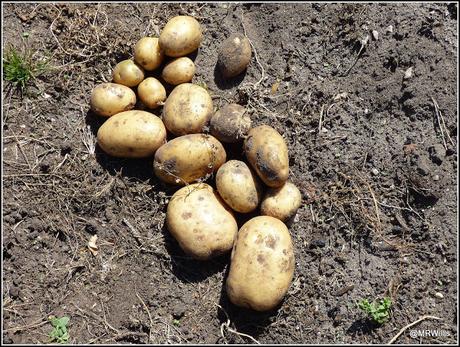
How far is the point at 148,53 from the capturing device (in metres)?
3.09

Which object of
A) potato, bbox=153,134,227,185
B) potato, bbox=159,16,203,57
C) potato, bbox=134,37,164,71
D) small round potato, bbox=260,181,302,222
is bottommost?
small round potato, bbox=260,181,302,222

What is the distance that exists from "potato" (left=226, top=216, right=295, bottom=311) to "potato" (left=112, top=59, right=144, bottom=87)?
117 cm

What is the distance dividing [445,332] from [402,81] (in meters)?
1.46

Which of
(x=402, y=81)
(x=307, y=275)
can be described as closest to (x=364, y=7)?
(x=402, y=81)

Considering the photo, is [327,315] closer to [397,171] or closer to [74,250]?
[397,171]

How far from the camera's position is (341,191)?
297 centimetres

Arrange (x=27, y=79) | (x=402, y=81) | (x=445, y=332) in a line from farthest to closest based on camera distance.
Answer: (x=27, y=79) < (x=402, y=81) < (x=445, y=332)

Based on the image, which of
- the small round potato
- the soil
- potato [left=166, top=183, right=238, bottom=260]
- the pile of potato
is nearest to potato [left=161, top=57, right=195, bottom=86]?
the pile of potato

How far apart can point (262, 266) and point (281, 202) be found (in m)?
0.39

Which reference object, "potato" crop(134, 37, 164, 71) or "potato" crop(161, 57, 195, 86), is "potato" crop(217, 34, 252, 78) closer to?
"potato" crop(161, 57, 195, 86)

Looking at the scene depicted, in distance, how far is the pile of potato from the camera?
2.74 meters

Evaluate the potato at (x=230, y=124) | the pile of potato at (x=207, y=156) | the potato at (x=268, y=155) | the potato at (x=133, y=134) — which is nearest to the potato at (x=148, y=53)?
the pile of potato at (x=207, y=156)

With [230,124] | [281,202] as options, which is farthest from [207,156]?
[281,202]

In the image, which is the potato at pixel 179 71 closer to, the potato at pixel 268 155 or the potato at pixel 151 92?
the potato at pixel 151 92
